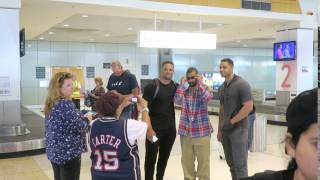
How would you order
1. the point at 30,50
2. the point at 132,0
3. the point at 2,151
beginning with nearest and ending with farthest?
the point at 2,151, the point at 132,0, the point at 30,50

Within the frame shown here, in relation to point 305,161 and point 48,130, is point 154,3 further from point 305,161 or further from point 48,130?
point 305,161

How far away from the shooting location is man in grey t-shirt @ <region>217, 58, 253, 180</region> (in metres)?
4.82

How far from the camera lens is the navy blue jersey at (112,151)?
3045 millimetres

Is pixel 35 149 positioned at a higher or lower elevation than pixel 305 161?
lower

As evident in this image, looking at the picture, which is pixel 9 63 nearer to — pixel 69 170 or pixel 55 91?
pixel 55 91

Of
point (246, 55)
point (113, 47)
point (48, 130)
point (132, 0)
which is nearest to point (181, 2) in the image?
point (132, 0)

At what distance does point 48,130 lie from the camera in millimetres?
3848

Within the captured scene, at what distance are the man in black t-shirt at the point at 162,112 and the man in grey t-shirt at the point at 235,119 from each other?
759 millimetres

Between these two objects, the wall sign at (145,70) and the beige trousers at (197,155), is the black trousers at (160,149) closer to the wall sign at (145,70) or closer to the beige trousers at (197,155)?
the beige trousers at (197,155)

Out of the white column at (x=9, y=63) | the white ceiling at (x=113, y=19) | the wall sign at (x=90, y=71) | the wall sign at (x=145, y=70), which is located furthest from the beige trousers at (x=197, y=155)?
the wall sign at (x=145, y=70)

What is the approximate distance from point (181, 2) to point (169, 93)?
5640 mm

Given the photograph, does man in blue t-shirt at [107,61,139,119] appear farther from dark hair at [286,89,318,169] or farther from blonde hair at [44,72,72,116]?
dark hair at [286,89,318,169]

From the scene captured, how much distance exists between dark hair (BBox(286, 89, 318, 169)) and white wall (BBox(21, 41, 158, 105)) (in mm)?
22419

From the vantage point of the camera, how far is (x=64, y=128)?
3.72 metres
